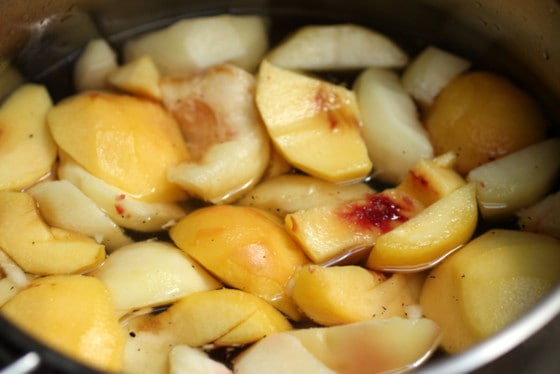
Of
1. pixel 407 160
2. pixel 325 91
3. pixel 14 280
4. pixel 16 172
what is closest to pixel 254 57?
pixel 325 91

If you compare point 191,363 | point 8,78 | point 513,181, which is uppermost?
point 8,78

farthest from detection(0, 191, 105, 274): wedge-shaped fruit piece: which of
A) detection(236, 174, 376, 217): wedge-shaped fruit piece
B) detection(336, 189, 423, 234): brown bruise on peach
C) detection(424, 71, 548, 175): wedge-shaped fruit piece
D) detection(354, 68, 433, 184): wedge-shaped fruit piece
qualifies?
detection(424, 71, 548, 175): wedge-shaped fruit piece

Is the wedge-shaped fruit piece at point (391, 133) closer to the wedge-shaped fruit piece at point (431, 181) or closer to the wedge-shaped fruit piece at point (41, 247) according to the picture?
the wedge-shaped fruit piece at point (431, 181)

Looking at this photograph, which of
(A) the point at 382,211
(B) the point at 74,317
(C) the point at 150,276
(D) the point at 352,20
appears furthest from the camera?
(D) the point at 352,20

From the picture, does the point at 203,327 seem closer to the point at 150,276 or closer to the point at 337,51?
the point at 150,276

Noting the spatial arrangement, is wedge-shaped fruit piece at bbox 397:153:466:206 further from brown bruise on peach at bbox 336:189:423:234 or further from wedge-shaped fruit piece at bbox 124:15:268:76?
wedge-shaped fruit piece at bbox 124:15:268:76

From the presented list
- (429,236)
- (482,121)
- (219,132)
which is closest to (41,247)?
(219,132)
